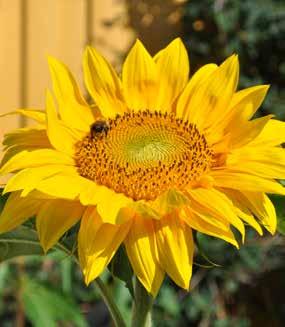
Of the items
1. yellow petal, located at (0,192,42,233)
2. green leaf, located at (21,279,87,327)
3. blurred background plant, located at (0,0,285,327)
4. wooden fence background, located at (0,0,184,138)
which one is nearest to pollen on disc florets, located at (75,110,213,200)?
yellow petal, located at (0,192,42,233)

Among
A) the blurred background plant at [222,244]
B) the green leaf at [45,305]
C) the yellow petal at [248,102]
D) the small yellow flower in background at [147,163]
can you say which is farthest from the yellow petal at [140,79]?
the blurred background plant at [222,244]

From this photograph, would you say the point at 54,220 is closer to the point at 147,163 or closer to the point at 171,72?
the point at 147,163

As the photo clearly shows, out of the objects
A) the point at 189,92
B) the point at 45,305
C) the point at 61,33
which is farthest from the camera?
the point at 61,33

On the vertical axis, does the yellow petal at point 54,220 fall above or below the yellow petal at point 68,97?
below

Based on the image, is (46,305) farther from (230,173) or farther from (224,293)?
(224,293)

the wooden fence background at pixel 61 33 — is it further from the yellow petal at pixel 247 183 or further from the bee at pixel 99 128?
the yellow petal at pixel 247 183

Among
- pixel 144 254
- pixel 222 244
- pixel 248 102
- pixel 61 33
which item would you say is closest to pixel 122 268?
pixel 144 254

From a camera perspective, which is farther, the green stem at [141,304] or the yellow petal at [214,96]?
the yellow petal at [214,96]

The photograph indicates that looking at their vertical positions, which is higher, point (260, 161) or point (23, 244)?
point (260, 161)
